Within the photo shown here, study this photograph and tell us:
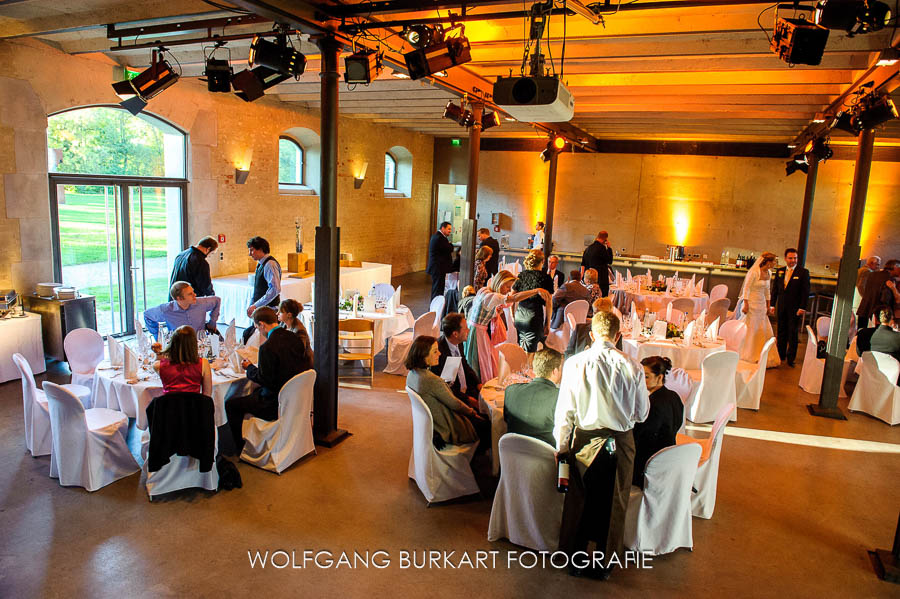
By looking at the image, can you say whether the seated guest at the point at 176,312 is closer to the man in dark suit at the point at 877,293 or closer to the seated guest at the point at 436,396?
the seated guest at the point at 436,396

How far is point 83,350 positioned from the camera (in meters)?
5.67

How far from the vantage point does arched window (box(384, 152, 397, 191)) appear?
16386mm

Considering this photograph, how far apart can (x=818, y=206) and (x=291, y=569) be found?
14.7m

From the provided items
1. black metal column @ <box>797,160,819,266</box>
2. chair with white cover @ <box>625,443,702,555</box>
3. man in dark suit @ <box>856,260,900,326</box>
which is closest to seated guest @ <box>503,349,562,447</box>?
chair with white cover @ <box>625,443,702,555</box>

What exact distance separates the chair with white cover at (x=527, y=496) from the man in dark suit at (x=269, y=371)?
199 cm

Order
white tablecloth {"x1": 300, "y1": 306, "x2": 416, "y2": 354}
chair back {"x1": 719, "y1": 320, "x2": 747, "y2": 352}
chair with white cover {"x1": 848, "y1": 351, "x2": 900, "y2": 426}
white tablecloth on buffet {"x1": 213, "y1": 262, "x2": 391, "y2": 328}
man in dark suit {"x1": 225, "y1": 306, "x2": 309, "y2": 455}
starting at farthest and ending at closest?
white tablecloth on buffet {"x1": 213, "y1": 262, "x2": 391, "y2": 328} → white tablecloth {"x1": 300, "y1": 306, "x2": 416, "y2": 354} → chair back {"x1": 719, "y1": 320, "x2": 747, "y2": 352} → chair with white cover {"x1": 848, "y1": 351, "x2": 900, "y2": 426} → man in dark suit {"x1": 225, "y1": 306, "x2": 309, "y2": 455}

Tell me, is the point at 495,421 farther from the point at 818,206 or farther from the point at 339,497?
the point at 818,206

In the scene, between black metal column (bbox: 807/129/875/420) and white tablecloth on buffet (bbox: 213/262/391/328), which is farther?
white tablecloth on buffet (bbox: 213/262/391/328)

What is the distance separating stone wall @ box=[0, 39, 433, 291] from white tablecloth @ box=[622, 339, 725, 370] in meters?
6.21

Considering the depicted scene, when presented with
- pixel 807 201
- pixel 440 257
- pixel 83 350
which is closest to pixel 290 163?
pixel 440 257

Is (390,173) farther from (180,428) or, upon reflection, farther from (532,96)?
(180,428)

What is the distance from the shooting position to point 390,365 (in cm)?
778

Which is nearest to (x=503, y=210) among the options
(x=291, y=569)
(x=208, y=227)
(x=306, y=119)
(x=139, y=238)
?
(x=306, y=119)

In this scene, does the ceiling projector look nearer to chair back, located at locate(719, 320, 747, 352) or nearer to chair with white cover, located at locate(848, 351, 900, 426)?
chair back, located at locate(719, 320, 747, 352)
